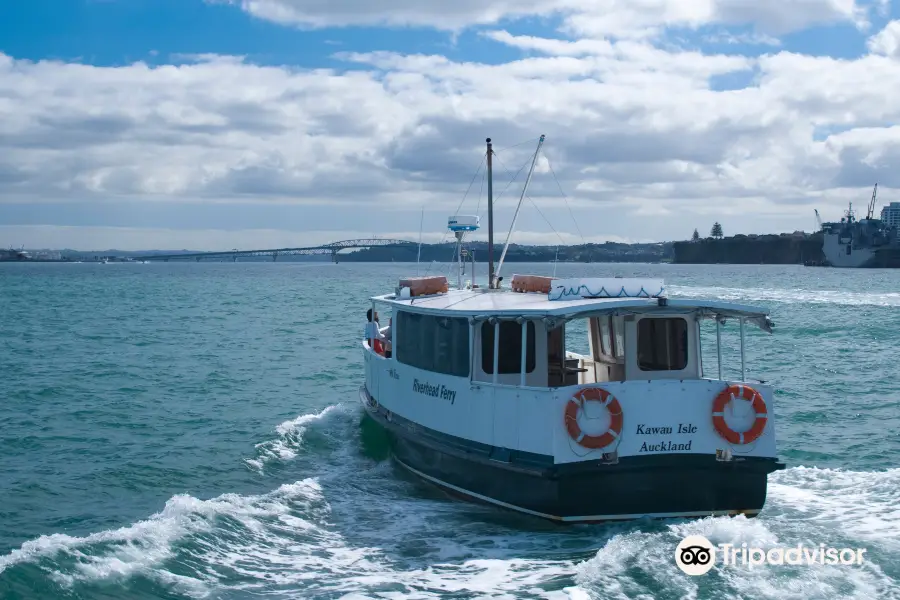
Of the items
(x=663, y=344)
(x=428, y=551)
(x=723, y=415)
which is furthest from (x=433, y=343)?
(x=723, y=415)

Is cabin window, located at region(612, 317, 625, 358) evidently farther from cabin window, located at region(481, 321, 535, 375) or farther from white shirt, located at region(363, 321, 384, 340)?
white shirt, located at region(363, 321, 384, 340)

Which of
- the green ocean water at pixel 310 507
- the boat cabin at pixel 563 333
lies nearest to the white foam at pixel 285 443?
the green ocean water at pixel 310 507

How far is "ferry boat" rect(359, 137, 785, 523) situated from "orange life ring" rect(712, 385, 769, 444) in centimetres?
→ 2

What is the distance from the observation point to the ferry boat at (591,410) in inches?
539

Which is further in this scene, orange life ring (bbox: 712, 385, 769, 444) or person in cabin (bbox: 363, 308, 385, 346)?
person in cabin (bbox: 363, 308, 385, 346)

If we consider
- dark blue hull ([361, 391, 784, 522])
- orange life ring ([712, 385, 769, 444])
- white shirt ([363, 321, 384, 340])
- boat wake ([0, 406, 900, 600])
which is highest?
white shirt ([363, 321, 384, 340])

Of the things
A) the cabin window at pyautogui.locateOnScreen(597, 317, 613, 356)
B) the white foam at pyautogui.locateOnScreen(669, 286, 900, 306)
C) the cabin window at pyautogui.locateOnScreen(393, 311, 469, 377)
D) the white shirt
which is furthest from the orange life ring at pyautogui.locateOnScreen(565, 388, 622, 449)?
the white foam at pyautogui.locateOnScreen(669, 286, 900, 306)

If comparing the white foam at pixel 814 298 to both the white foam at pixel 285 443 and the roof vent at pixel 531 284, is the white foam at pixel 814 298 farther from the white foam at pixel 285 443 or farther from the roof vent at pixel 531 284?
the roof vent at pixel 531 284

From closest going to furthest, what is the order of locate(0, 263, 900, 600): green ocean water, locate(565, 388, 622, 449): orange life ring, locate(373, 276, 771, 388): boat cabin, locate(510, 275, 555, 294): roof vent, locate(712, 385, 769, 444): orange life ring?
1. locate(0, 263, 900, 600): green ocean water
2. locate(565, 388, 622, 449): orange life ring
3. locate(712, 385, 769, 444): orange life ring
4. locate(373, 276, 771, 388): boat cabin
5. locate(510, 275, 555, 294): roof vent

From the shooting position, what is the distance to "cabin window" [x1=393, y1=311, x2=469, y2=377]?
51.3ft

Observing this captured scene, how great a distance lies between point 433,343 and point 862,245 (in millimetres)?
189697

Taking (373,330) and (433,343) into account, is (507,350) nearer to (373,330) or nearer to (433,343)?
(433,343)

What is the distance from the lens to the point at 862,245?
612 ft

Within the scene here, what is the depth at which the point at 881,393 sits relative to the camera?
91.3ft
